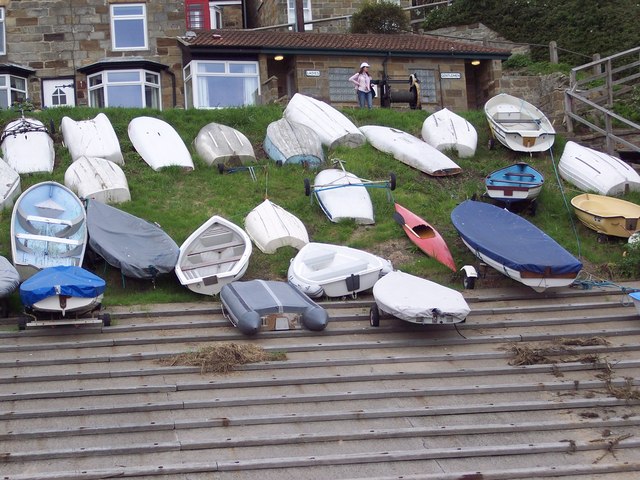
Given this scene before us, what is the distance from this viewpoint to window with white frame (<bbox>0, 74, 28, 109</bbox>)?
27.6 m

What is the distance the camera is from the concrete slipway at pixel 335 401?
11.9 metres

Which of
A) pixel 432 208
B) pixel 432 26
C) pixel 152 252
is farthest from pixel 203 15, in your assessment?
pixel 152 252

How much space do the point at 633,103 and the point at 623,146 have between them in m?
3.07

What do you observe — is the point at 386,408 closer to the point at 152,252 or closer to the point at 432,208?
the point at 152,252

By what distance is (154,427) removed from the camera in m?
12.3

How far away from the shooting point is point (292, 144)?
20.9m

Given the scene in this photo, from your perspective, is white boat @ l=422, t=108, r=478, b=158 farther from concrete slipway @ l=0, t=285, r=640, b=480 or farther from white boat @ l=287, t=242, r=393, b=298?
concrete slipway @ l=0, t=285, r=640, b=480

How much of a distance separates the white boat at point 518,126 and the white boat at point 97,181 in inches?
287

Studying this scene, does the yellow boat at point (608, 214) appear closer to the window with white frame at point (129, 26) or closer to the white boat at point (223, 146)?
the white boat at point (223, 146)

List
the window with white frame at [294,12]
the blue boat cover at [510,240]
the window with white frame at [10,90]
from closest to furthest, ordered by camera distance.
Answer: the blue boat cover at [510,240]
the window with white frame at [10,90]
the window with white frame at [294,12]

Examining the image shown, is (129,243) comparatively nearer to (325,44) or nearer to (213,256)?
(213,256)

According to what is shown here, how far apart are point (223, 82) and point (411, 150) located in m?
7.33

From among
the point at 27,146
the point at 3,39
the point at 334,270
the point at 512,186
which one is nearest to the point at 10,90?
the point at 3,39

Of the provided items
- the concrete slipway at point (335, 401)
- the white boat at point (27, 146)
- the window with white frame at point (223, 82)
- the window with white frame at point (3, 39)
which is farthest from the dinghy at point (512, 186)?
the window with white frame at point (3, 39)
